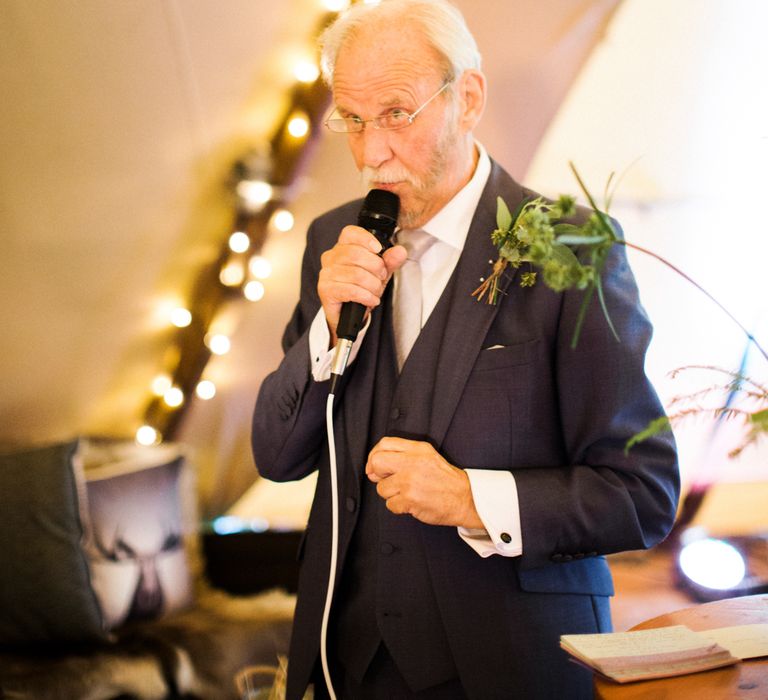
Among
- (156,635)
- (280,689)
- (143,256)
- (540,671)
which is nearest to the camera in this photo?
(540,671)

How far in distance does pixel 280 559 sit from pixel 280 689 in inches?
47.1

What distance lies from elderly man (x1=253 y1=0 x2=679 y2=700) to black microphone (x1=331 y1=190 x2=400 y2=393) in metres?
0.03

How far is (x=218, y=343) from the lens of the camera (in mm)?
2793

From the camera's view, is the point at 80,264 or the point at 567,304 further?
the point at 80,264

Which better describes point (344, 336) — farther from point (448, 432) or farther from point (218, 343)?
point (218, 343)

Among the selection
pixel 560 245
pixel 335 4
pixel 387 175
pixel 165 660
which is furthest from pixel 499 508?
pixel 335 4

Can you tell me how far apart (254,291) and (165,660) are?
120cm

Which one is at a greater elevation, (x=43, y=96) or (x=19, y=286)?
(x=43, y=96)

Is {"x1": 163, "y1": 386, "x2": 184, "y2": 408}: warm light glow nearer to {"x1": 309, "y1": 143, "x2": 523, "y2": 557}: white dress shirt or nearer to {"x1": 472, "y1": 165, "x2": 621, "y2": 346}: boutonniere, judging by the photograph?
{"x1": 309, "y1": 143, "x2": 523, "y2": 557}: white dress shirt

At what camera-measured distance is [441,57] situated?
1.40m

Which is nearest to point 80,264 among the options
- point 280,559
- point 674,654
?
point 280,559

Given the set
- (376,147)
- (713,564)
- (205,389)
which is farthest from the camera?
(205,389)

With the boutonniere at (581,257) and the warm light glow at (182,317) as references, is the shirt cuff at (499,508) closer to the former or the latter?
the boutonniere at (581,257)

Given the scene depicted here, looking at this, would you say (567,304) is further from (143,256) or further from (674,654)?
(143,256)
